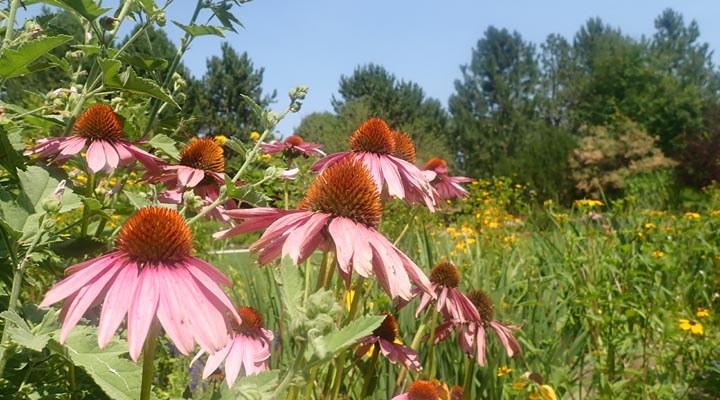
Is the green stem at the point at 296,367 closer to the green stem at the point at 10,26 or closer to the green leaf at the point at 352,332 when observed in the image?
the green leaf at the point at 352,332

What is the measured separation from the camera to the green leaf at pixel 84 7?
90 cm

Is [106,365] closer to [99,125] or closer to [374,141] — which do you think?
[99,125]

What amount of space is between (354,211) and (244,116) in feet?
67.4

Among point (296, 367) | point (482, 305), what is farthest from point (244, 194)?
point (482, 305)

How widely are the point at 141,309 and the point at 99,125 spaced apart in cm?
63

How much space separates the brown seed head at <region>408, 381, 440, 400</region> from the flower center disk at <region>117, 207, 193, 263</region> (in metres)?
0.68

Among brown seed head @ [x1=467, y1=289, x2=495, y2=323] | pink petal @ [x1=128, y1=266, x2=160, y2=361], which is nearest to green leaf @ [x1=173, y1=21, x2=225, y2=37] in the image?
pink petal @ [x1=128, y1=266, x2=160, y2=361]

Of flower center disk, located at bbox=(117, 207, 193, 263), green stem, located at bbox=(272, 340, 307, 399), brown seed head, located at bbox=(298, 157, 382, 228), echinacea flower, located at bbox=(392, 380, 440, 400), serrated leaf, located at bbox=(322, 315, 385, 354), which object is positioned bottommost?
echinacea flower, located at bbox=(392, 380, 440, 400)

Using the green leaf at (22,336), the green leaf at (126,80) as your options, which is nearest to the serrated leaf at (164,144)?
the green leaf at (126,80)

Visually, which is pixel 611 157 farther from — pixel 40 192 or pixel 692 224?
pixel 40 192

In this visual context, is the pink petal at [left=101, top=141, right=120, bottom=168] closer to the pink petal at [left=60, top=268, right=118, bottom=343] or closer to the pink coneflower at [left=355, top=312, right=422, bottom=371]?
the pink petal at [left=60, top=268, right=118, bottom=343]

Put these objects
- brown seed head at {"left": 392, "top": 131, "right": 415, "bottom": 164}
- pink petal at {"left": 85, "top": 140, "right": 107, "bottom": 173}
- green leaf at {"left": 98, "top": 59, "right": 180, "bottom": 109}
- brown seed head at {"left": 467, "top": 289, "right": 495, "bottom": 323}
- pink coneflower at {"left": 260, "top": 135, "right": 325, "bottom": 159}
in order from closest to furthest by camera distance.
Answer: green leaf at {"left": 98, "top": 59, "right": 180, "bottom": 109}
pink petal at {"left": 85, "top": 140, "right": 107, "bottom": 173}
brown seed head at {"left": 392, "top": 131, "right": 415, "bottom": 164}
pink coneflower at {"left": 260, "top": 135, "right": 325, "bottom": 159}
brown seed head at {"left": 467, "top": 289, "right": 495, "bottom": 323}

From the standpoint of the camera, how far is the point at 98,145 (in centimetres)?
106

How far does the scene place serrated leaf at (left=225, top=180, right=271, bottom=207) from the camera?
84cm
